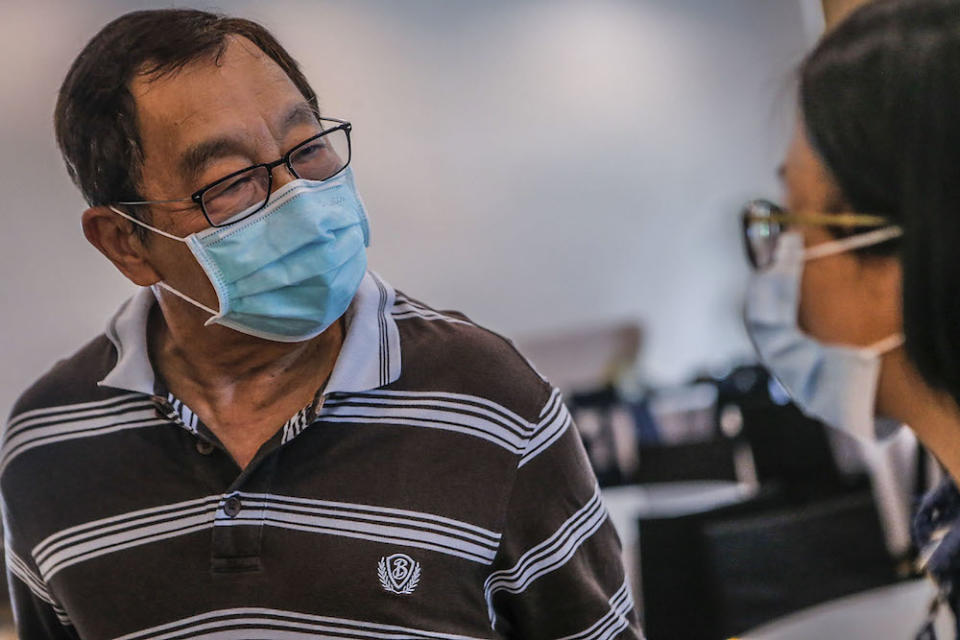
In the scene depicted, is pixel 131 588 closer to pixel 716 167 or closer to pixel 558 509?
pixel 558 509

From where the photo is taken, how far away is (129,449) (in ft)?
4.22

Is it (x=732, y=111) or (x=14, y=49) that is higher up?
(x=14, y=49)

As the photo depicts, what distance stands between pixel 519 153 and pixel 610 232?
79 cm

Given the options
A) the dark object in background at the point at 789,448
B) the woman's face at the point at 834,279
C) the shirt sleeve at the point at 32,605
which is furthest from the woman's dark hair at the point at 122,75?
the dark object in background at the point at 789,448

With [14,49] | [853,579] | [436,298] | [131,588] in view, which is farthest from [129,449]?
[853,579]

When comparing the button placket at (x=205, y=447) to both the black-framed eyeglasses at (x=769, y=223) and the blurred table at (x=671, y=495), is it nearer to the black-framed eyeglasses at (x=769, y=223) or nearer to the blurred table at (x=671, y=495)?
the black-framed eyeglasses at (x=769, y=223)

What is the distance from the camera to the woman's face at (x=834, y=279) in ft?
3.42

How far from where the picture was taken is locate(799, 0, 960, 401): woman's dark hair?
0.91 meters

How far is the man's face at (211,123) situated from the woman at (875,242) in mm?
579

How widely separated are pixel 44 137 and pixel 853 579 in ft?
6.09

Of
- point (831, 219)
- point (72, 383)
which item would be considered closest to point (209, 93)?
point (72, 383)

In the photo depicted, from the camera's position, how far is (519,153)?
4012mm

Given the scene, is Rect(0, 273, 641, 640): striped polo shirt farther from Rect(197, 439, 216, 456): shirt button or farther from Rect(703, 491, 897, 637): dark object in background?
Rect(703, 491, 897, 637): dark object in background

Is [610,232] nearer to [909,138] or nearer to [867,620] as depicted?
[867,620]
